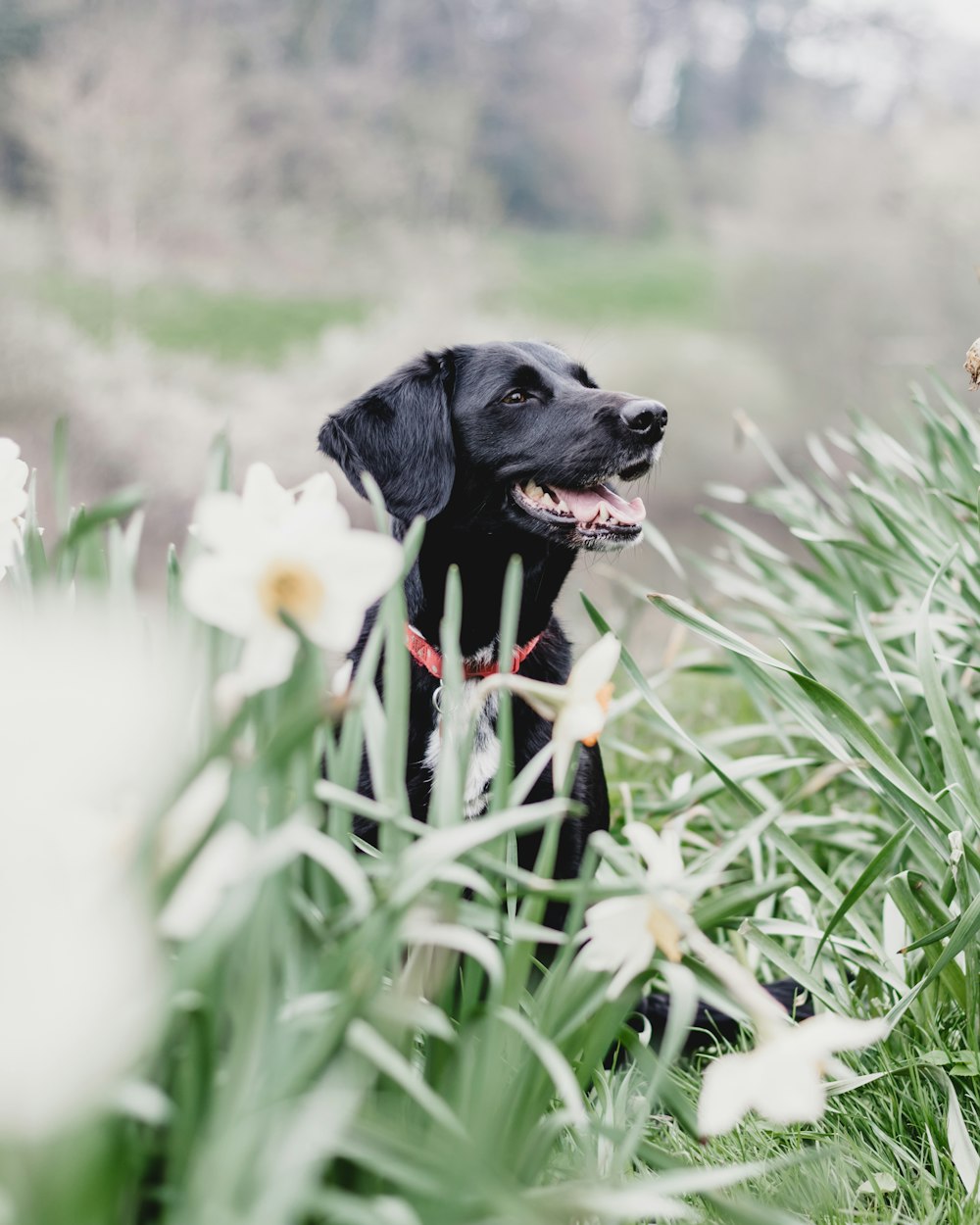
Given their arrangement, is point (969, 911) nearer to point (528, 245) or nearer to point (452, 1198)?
point (452, 1198)

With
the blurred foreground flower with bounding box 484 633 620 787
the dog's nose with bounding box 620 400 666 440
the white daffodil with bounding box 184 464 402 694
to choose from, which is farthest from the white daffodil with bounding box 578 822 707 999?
the dog's nose with bounding box 620 400 666 440

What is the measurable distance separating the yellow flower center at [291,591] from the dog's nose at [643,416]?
1.82 meters

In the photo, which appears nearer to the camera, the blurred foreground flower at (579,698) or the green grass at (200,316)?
the blurred foreground flower at (579,698)

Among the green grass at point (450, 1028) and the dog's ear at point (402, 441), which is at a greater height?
the dog's ear at point (402, 441)

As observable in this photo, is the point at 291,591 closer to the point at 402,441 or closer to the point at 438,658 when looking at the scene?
the point at 438,658

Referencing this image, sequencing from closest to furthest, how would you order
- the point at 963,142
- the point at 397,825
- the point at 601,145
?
the point at 397,825 → the point at 963,142 → the point at 601,145

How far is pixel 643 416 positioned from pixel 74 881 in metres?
2.02

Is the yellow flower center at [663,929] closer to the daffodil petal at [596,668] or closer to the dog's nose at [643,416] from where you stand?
the daffodil petal at [596,668]

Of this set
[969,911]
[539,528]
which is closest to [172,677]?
[969,911]

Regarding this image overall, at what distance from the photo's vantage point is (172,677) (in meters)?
1.14

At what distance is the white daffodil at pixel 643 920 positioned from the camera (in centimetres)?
102

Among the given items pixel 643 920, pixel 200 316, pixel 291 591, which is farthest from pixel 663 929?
pixel 200 316

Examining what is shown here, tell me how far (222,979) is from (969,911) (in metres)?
1.16

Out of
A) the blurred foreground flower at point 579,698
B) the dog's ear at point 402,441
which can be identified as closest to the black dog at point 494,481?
the dog's ear at point 402,441
